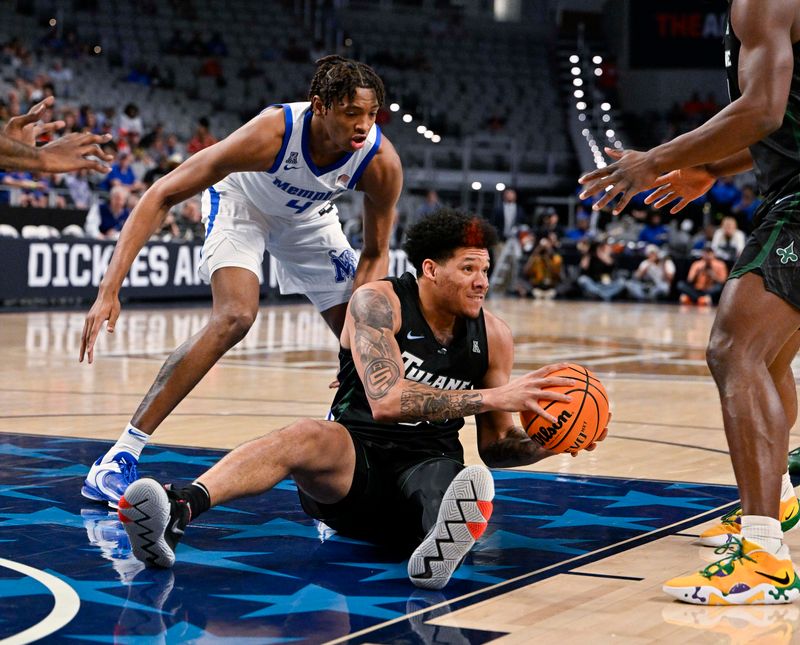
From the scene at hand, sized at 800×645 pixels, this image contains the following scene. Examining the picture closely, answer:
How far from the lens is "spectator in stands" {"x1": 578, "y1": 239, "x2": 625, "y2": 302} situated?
24312 millimetres

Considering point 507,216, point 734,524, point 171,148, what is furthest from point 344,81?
point 507,216

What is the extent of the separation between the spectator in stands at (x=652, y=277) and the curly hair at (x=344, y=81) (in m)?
19.0

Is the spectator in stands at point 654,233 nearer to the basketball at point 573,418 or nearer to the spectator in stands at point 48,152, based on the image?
the spectator in stands at point 48,152

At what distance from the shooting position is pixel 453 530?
3.84 metres

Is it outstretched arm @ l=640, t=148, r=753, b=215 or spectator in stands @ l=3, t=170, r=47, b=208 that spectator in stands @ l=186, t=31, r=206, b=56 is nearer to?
spectator in stands @ l=3, t=170, r=47, b=208

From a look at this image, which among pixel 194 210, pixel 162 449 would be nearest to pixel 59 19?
pixel 194 210

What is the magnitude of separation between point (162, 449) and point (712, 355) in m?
3.28

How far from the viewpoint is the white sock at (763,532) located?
12.7 feet

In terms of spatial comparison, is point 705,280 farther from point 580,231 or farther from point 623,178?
point 623,178

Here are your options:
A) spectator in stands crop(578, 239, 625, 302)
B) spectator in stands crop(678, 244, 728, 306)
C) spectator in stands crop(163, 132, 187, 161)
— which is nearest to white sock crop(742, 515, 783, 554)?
spectator in stands crop(163, 132, 187, 161)

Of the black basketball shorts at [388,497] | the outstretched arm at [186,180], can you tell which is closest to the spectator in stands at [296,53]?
the outstretched arm at [186,180]

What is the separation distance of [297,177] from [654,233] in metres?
20.4

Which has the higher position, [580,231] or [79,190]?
[79,190]

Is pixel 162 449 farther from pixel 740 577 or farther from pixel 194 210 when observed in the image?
pixel 194 210
